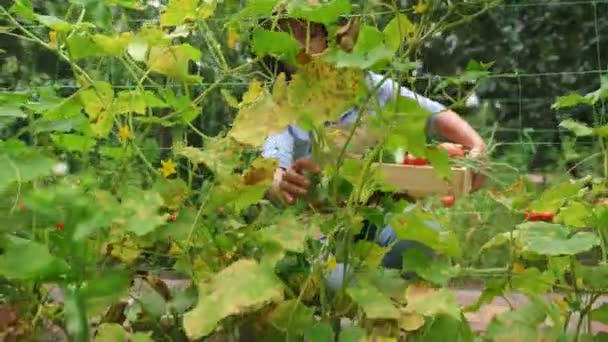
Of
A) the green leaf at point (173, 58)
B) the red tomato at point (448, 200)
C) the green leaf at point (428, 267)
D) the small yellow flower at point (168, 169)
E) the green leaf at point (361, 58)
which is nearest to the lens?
the green leaf at point (361, 58)

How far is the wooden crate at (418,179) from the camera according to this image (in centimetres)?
124

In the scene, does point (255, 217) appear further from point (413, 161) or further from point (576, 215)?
point (576, 215)

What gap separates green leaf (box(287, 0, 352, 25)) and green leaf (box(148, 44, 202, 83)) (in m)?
0.19

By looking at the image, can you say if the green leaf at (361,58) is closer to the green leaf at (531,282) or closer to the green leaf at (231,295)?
the green leaf at (231,295)

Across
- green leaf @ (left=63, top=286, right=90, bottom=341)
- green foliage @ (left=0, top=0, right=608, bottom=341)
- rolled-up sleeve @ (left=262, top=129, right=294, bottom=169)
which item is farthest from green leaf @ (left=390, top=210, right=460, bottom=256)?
rolled-up sleeve @ (left=262, top=129, right=294, bottom=169)

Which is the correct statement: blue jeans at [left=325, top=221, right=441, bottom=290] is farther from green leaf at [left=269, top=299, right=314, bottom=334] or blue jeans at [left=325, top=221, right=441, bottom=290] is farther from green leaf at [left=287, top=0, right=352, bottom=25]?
green leaf at [left=287, top=0, right=352, bottom=25]

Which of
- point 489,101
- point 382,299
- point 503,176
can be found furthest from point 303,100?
point 489,101

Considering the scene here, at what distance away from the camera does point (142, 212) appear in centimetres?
A: 97

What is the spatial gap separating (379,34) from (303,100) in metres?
0.10

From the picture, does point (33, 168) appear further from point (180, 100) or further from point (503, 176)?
point (503, 176)

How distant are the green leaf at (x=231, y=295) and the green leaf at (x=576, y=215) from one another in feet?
1.21

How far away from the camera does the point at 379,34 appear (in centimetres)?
91

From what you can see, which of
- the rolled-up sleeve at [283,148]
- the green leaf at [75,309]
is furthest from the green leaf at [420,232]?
the rolled-up sleeve at [283,148]

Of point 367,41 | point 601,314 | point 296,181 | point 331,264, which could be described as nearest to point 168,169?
point 296,181
